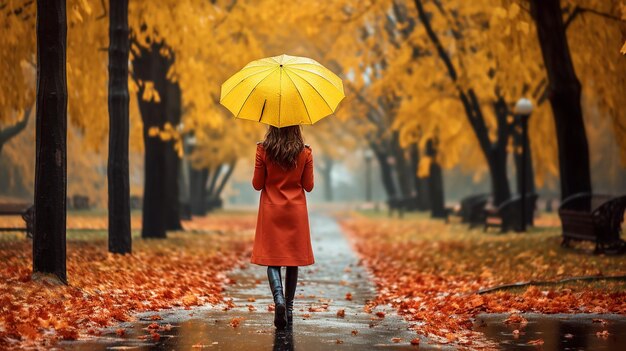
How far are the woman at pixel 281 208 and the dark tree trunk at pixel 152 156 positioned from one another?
1260 cm

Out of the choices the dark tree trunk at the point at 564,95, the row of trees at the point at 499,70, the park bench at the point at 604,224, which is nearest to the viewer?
the park bench at the point at 604,224

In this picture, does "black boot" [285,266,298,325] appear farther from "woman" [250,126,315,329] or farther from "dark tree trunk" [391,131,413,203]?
"dark tree trunk" [391,131,413,203]

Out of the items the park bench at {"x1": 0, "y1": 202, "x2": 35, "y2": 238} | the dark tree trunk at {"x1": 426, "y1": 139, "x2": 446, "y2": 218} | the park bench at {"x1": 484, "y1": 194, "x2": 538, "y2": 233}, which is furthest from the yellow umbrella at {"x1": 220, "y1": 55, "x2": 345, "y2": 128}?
the dark tree trunk at {"x1": 426, "y1": 139, "x2": 446, "y2": 218}

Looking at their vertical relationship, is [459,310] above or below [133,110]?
below

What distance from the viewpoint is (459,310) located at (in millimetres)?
9734

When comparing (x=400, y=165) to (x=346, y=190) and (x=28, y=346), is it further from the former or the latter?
(x=346, y=190)

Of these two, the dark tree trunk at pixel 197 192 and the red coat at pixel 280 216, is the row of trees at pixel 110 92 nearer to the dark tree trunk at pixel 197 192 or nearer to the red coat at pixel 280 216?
the red coat at pixel 280 216

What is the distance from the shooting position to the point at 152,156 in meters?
20.6

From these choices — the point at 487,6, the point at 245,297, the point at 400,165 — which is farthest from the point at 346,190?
the point at 245,297

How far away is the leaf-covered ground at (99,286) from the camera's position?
7.79m

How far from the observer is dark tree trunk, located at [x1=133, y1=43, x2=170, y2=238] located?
20562mm

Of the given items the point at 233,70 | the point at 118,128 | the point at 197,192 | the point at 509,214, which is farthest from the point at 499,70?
the point at 197,192

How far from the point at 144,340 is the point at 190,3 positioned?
11.4 m

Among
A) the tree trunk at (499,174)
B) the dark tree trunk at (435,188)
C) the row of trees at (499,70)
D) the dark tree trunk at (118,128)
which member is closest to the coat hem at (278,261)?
the row of trees at (499,70)
